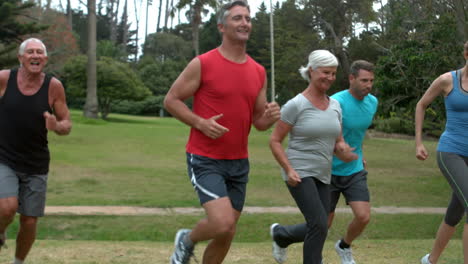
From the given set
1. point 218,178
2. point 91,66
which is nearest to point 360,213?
point 218,178

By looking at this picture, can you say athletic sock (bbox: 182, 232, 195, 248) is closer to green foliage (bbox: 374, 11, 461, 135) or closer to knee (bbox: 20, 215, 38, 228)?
knee (bbox: 20, 215, 38, 228)

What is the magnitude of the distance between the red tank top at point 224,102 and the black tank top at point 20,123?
1379 millimetres

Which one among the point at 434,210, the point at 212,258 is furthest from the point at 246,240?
the point at 212,258

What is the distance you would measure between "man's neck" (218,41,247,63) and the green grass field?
248 cm

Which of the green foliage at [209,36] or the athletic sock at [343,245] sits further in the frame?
the green foliage at [209,36]

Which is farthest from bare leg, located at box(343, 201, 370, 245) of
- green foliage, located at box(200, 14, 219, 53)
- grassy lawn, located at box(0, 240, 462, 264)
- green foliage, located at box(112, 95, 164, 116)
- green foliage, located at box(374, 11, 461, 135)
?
green foliage, located at box(200, 14, 219, 53)

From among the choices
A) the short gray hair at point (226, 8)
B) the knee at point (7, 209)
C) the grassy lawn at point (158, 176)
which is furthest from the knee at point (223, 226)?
the grassy lawn at point (158, 176)

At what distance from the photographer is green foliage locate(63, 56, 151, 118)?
147 feet

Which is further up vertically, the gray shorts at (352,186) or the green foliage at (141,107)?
the gray shorts at (352,186)

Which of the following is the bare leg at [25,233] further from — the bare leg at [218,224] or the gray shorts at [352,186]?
the gray shorts at [352,186]

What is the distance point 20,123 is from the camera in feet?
17.7

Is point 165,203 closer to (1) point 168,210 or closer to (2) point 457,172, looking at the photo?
(1) point 168,210

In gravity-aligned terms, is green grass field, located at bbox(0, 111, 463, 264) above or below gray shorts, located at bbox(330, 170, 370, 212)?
below

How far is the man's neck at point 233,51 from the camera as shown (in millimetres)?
4855
